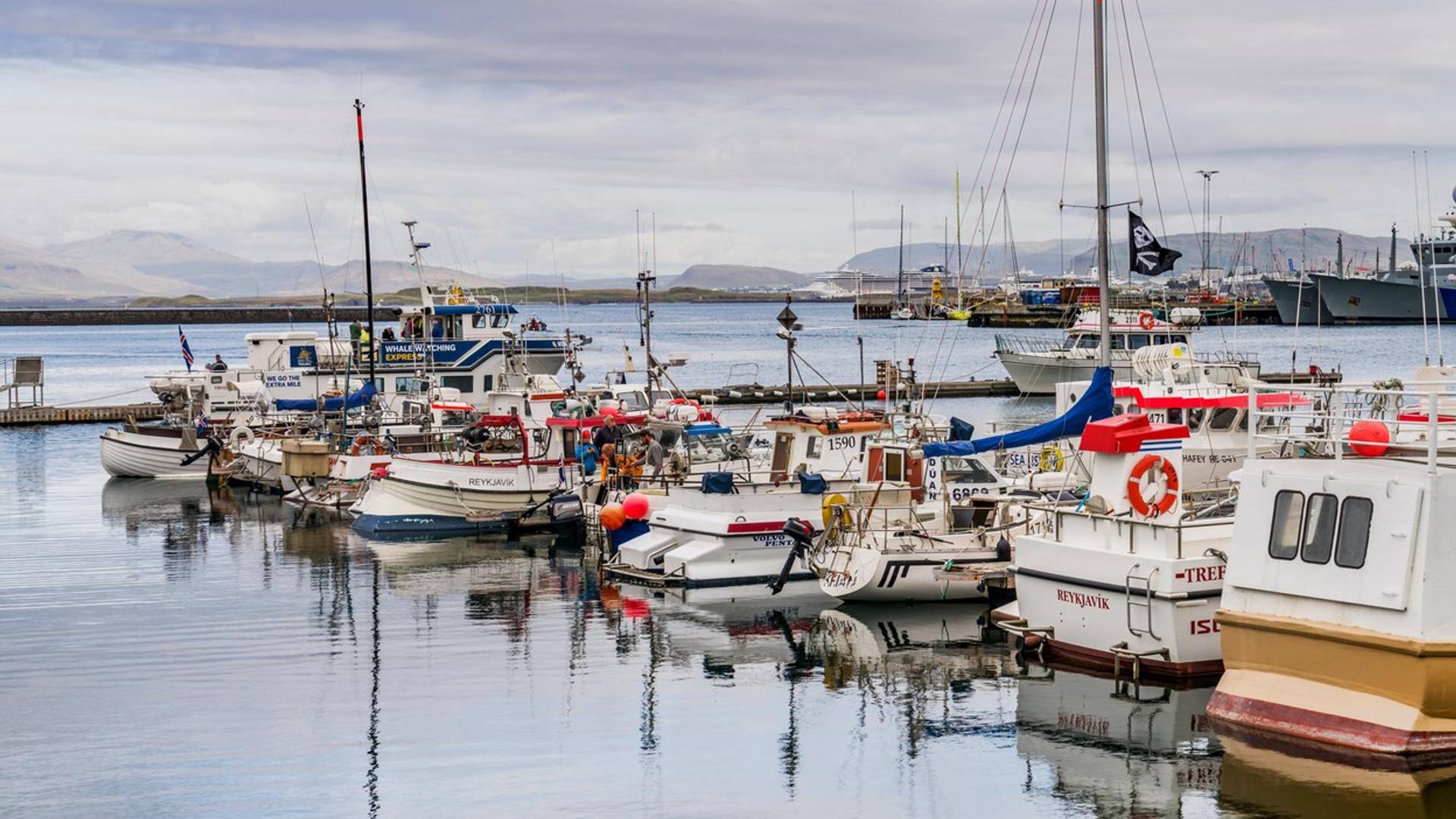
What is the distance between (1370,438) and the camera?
52.2 ft

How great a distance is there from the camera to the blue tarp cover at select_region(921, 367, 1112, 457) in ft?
79.0

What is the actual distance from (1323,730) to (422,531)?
21.6 m

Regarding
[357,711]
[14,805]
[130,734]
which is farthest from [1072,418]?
[14,805]

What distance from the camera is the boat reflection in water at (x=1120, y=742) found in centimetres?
1509

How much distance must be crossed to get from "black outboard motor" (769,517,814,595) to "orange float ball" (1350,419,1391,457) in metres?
9.75

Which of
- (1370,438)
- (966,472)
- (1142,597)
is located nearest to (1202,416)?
(966,472)

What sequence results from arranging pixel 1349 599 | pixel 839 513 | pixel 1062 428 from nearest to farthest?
1. pixel 1349 599
2. pixel 839 513
3. pixel 1062 428

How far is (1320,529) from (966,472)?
1154 centimetres

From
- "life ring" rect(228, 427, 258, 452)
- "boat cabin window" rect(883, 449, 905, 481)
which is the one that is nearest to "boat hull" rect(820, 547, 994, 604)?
"boat cabin window" rect(883, 449, 905, 481)

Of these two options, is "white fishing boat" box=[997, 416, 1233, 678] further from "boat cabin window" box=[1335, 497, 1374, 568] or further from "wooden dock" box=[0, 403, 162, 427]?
"wooden dock" box=[0, 403, 162, 427]

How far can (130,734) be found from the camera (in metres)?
17.5

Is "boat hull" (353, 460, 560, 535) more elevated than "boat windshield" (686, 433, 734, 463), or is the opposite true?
"boat windshield" (686, 433, 734, 463)

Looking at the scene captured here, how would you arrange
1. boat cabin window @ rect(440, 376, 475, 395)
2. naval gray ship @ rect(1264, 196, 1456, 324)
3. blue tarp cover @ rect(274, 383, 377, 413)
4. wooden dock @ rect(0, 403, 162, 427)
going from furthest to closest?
naval gray ship @ rect(1264, 196, 1456, 324), wooden dock @ rect(0, 403, 162, 427), boat cabin window @ rect(440, 376, 475, 395), blue tarp cover @ rect(274, 383, 377, 413)

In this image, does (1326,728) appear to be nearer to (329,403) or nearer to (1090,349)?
(329,403)
